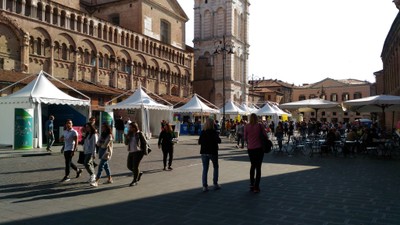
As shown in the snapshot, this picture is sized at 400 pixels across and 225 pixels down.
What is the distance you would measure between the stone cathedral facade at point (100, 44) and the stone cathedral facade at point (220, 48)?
643 cm

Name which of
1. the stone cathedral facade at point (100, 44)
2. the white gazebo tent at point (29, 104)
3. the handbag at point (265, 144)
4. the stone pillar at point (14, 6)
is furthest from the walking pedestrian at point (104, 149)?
the stone pillar at point (14, 6)

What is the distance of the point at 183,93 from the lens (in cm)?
4900

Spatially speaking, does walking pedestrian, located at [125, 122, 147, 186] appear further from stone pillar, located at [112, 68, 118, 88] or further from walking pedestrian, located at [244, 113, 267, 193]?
stone pillar, located at [112, 68, 118, 88]

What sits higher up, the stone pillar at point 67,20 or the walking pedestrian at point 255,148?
the stone pillar at point 67,20

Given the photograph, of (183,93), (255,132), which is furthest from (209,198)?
(183,93)

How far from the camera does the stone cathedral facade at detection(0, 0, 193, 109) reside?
27.7 metres

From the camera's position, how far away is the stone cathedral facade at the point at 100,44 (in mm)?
27672

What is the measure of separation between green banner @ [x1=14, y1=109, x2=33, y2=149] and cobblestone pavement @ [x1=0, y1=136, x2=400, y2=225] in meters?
5.81

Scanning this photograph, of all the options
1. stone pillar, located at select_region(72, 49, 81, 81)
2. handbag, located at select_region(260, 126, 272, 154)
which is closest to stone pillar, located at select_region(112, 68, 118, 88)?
stone pillar, located at select_region(72, 49, 81, 81)

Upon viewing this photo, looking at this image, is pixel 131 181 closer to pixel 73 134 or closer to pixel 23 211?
pixel 73 134

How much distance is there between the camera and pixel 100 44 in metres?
35.5

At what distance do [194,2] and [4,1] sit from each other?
38.8m

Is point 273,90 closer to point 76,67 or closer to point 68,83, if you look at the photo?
point 76,67

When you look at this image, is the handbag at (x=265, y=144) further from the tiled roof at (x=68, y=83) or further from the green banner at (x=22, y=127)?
the tiled roof at (x=68, y=83)
